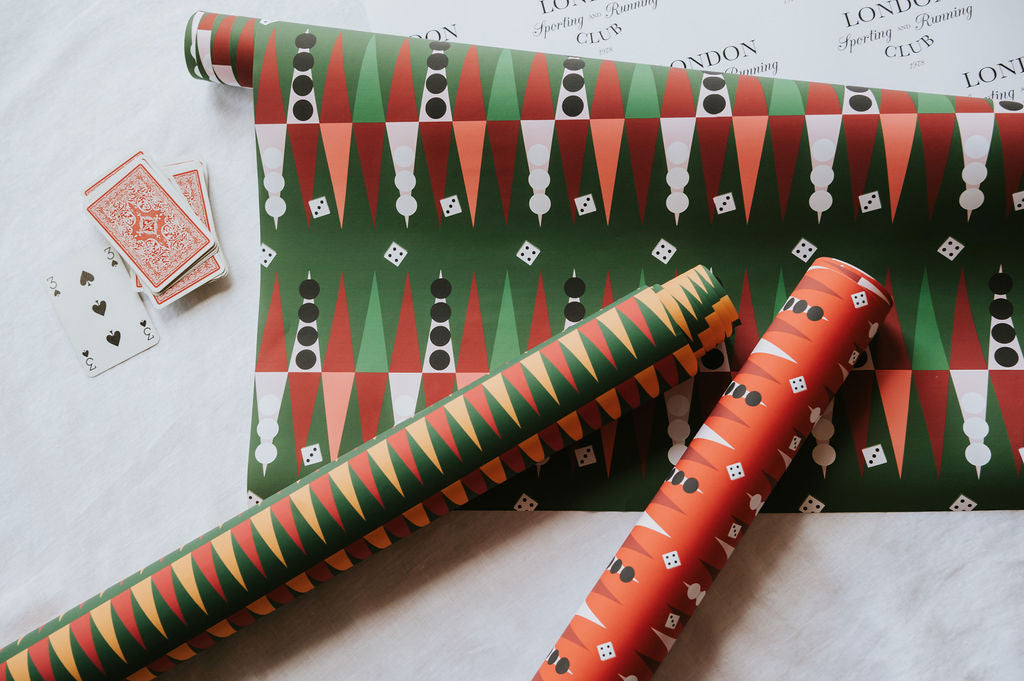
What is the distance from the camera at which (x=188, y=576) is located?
0.57m

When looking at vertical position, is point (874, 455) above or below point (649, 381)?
below

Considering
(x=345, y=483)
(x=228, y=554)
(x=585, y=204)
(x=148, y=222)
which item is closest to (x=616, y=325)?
(x=585, y=204)

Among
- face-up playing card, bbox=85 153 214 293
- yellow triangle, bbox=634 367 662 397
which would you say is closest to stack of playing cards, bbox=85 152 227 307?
face-up playing card, bbox=85 153 214 293

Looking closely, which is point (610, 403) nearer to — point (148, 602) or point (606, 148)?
point (606, 148)

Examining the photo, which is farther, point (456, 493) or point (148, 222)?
point (148, 222)

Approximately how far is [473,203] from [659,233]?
179mm

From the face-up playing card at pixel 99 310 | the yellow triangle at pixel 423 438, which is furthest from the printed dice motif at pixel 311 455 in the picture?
the face-up playing card at pixel 99 310

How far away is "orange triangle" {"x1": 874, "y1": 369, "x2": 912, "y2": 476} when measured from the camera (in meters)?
0.61

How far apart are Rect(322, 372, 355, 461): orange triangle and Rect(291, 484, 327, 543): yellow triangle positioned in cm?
6

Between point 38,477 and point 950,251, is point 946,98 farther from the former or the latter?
point 38,477

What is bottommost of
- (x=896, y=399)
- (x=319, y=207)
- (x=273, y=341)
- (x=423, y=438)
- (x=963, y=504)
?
(x=963, y=504)

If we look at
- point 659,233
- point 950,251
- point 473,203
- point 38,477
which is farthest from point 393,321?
point 950,251

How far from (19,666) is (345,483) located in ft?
1.07

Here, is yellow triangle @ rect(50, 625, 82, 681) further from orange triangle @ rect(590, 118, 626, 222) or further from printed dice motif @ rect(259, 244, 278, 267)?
orange triangle @ rect(590, 118, 626, 222)
